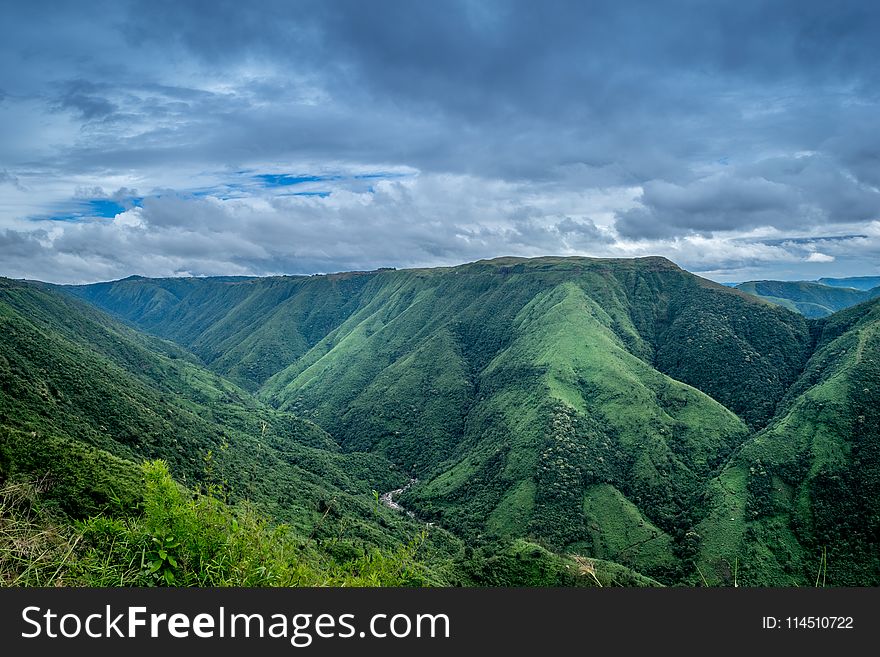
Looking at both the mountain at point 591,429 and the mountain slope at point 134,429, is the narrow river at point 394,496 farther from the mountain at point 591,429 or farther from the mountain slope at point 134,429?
the mountain slope at point 134,429

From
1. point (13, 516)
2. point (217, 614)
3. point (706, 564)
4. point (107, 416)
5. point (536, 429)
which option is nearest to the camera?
point (217, 614)

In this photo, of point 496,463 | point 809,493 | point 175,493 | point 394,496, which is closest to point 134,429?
point 175,493

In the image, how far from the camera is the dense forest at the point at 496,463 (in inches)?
380

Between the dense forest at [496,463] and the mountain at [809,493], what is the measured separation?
1.51 ft

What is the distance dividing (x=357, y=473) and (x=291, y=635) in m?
150

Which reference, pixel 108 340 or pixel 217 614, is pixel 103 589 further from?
pixel 108 340

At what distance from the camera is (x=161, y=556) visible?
8.50 metres

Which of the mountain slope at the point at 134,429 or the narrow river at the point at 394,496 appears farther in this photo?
the narrow river at the point at 394,496

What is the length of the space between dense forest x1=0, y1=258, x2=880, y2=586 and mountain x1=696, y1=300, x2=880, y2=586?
46cm

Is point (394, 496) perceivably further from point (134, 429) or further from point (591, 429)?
point (134, 429)

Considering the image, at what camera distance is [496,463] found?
138m

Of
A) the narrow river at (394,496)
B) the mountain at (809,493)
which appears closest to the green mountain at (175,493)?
the narrow river at (394,496)

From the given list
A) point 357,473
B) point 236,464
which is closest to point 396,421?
point 357,473

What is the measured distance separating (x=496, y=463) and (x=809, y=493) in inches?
2858
